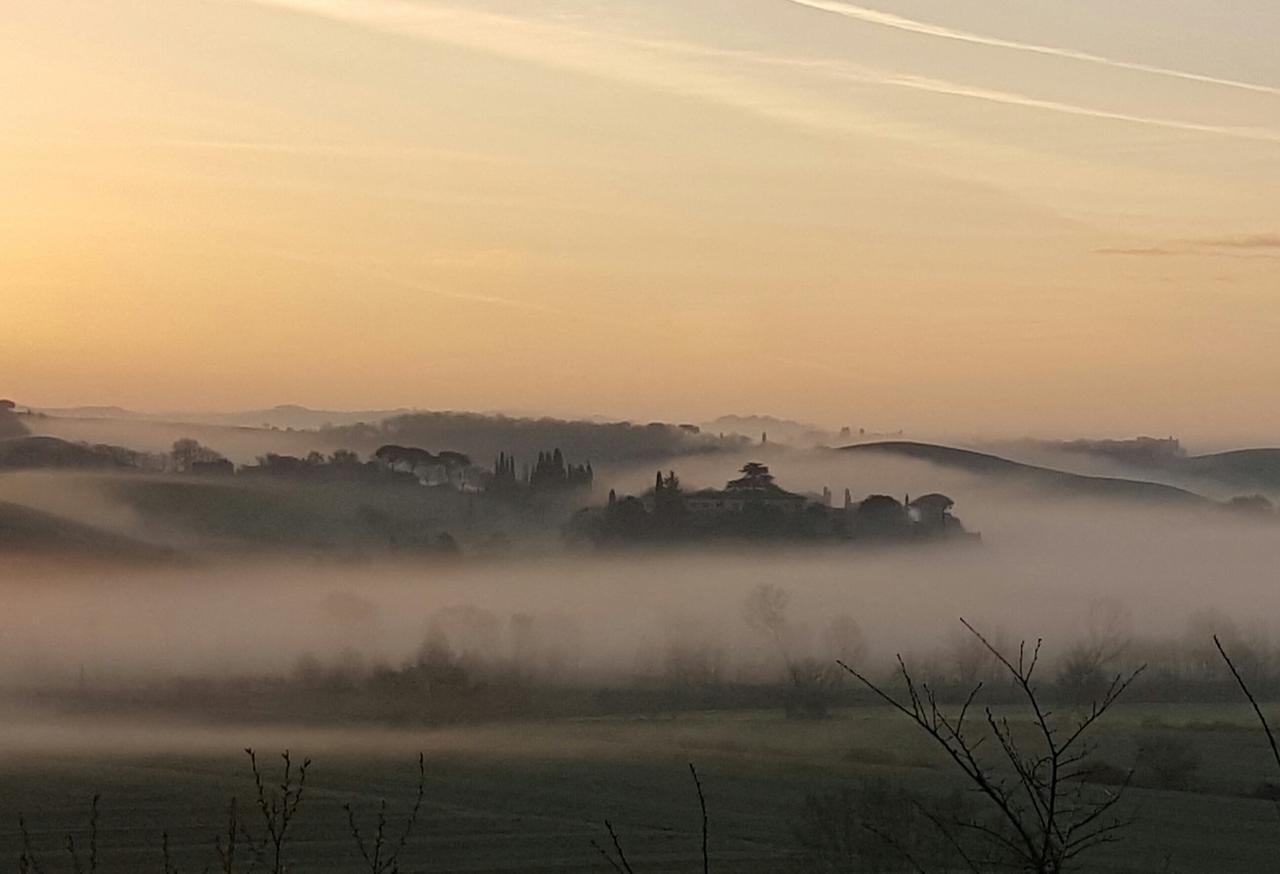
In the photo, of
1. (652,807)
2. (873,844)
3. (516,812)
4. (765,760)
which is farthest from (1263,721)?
(765,760)

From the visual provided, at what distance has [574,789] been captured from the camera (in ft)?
344

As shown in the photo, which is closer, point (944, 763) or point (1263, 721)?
point (1263, 721)

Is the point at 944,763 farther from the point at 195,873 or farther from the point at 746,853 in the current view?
the point at 195,873

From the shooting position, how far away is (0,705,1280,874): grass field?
77.0 m

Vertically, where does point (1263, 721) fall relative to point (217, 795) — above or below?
above

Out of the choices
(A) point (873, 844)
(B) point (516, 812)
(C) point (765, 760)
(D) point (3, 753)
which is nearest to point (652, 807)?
(B) point (516, 812)

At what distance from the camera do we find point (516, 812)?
325ft

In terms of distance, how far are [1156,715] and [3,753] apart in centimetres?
7497

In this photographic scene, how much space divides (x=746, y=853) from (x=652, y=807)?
1776cm

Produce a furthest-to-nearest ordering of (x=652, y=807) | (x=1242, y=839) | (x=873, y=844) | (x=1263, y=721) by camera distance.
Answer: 1. (x=652, y=807)
2. (x=1242, y=839)
3. (x=873, y=844)
4. (x=1263, y=721)

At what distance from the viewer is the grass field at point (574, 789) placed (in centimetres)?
7700

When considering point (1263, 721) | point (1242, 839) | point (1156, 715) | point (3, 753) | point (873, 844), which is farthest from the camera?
point (3, 753)

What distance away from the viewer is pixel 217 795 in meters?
101

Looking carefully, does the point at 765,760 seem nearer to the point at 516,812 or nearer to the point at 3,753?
the point at 516,812
